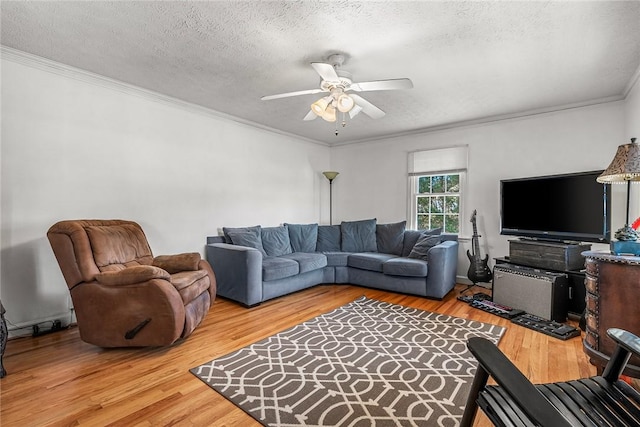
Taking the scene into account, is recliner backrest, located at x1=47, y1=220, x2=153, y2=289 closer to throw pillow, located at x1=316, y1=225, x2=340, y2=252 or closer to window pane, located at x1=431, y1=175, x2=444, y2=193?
throw pillow, located at x1=316, y1=225, x2=340, y2=252

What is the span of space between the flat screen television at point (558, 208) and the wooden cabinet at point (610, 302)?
1.29 metres

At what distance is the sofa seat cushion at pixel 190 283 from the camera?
2.51m

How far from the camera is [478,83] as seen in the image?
10.2 feet

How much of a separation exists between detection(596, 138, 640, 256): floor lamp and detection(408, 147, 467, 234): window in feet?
7.51

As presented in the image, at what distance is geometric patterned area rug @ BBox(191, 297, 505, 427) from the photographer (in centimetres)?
168

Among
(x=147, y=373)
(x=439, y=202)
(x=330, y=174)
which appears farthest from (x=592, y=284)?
(x=330, y=174)

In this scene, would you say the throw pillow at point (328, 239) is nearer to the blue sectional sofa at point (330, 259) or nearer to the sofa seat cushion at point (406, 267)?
the blue sectional sofa at point (330, 259)

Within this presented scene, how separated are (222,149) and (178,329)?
2.61 meters

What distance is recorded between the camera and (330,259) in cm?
454

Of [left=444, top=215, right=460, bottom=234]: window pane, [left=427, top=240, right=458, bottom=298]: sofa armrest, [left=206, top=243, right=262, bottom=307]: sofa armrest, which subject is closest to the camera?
[left=206, top=243, right=262, bottom=307]: sofa armrest

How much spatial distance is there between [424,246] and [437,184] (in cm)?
128

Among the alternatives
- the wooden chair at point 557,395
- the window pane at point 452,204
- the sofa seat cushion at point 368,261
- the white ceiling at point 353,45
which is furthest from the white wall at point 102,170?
the wooden chair at point 557,395

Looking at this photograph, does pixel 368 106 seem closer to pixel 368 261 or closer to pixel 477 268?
pixel 368 261

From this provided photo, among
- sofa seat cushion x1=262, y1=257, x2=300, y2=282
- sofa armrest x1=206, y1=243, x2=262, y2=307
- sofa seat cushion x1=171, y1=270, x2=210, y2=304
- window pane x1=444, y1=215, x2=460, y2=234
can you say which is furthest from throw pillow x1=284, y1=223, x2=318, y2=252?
window pane x1=444, y1=215, x2=460, y2=234
